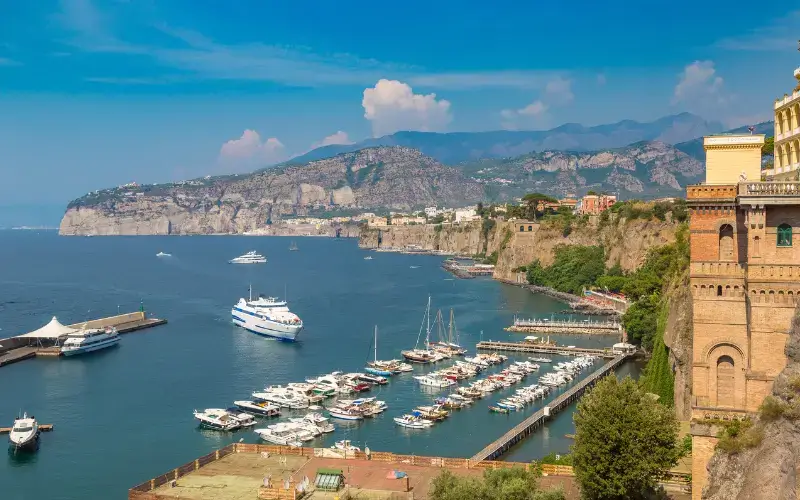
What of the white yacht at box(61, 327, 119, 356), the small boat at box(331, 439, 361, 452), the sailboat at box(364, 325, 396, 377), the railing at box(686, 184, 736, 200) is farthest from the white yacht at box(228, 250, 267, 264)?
the railing at box(686, 184, 736, 200)

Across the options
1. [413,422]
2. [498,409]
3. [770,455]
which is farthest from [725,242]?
[498,409]

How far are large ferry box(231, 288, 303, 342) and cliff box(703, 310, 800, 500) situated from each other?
178 feet

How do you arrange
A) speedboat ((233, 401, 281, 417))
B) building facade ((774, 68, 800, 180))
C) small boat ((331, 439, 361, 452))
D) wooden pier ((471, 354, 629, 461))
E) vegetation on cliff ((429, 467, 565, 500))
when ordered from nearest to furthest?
vegetation on cliff ((429, 467, 565, 500)) < building facade ((774, 68, 800, 180)) < small boat ((331, 439, 361, 452)) < wooden pier ((471, 354, 629, 461)) < speedboat ((233, 401, 281, 417))

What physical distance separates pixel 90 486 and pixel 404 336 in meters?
39.5

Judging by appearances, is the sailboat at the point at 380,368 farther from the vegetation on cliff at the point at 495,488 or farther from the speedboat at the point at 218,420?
the vegetation on cliff at the point at 495,488

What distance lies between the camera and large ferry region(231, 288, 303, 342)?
70.6 metres

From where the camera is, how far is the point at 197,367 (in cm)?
5950

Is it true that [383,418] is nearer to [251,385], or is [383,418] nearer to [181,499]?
[251,385]

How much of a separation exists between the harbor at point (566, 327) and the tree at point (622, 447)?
161ft

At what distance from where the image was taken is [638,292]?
211 feet

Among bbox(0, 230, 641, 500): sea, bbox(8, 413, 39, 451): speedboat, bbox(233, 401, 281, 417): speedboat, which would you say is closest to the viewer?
Answer: bbox(0, 230, 641, 500): sea

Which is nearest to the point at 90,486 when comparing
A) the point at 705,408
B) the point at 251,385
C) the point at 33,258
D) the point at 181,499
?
the point at 181,499

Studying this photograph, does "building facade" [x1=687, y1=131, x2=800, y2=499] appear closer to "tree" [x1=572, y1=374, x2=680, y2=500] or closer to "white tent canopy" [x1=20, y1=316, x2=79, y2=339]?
"tree" [x1=572, y1=374, x2=680, y2=500]

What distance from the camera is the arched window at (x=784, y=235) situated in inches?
843
